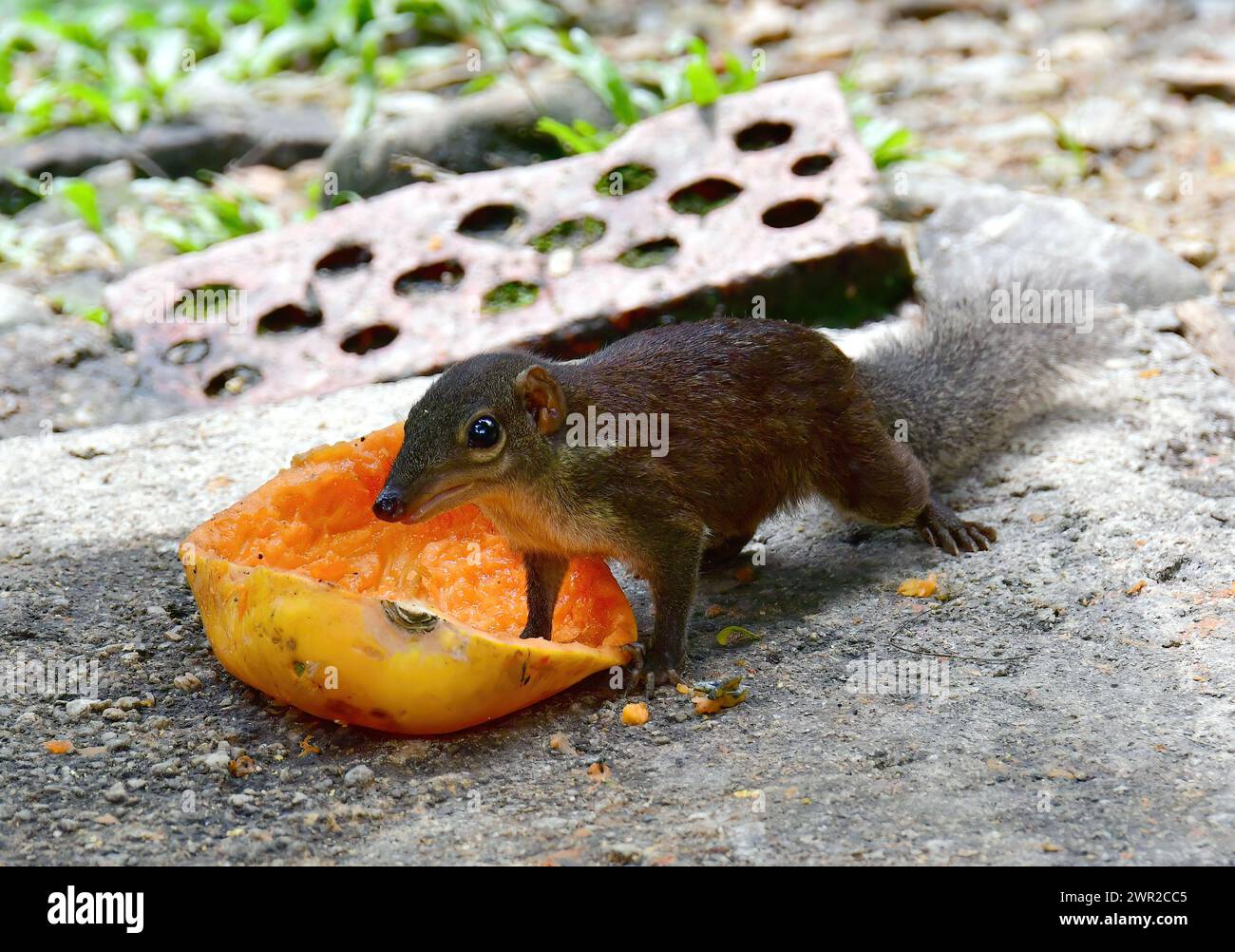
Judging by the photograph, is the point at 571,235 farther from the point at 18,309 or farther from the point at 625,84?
the point at 18,309

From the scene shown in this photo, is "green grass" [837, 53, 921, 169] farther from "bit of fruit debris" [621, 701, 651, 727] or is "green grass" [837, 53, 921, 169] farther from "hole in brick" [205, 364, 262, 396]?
"bit of fruit debris" [621, 701, 651, 727]

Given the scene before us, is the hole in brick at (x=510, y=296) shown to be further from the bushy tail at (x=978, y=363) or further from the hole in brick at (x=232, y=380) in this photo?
the bushy tail at (x=978, y=363)

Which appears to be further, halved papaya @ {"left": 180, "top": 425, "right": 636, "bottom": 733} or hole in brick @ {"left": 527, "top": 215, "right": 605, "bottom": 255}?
hole in brick @ {"left": 527, "top": 215, "right": 605, "bottom": 255}

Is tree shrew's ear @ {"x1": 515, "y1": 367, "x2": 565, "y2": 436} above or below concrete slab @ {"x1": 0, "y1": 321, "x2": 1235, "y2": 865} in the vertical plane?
above

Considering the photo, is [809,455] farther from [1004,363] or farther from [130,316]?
[130,316]

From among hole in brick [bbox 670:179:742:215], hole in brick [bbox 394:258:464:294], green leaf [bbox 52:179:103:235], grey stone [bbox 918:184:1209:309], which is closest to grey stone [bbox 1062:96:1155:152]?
grey stone [bbox 918:184:1209:309]

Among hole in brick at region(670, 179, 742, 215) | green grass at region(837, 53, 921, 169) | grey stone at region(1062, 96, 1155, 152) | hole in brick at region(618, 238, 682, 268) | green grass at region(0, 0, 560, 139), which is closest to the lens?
hole in brick at region(618, 238, 682, 268)
